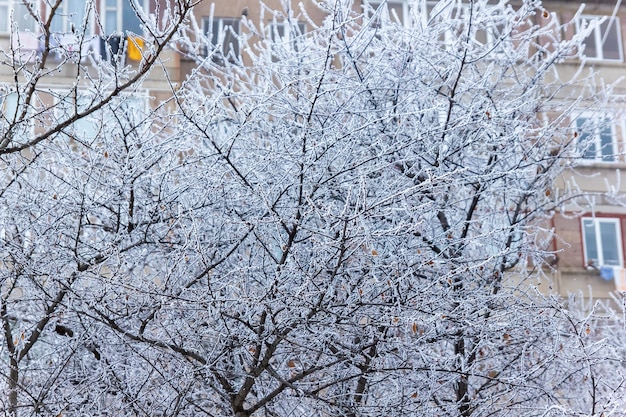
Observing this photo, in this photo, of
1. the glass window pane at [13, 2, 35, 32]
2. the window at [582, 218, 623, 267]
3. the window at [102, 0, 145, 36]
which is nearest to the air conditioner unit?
the window at [582, 218, 623, 267]

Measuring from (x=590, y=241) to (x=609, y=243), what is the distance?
1.32 ft

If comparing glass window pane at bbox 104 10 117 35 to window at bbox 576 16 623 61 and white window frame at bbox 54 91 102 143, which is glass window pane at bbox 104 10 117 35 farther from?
window at bbox 576 16 623 61

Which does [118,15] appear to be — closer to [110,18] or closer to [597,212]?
[110,18]

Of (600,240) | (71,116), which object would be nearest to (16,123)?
(71,116)

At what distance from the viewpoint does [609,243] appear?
20.4 meters

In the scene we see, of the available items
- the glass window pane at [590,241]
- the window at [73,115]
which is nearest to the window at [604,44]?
the glass window pane at [590,241]

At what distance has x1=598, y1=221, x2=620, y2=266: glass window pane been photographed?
20.2 metres

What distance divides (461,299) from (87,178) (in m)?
2.99

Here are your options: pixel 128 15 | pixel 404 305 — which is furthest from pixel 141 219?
pixel 128 15

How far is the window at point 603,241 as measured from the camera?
20156mm

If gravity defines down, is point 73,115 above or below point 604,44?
below

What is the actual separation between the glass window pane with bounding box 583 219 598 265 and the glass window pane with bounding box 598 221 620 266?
171 millimetres

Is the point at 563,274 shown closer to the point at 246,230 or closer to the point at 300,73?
the point at 300,73

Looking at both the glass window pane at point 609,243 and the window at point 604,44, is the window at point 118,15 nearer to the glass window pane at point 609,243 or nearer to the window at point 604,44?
the window at point 604,44
